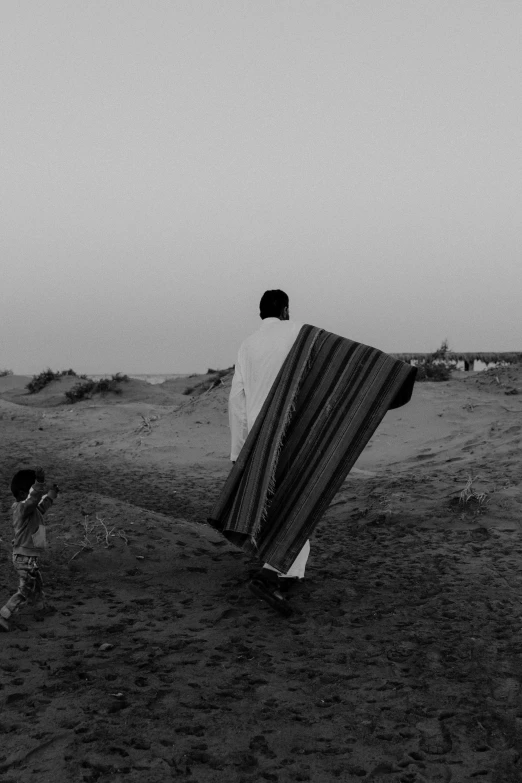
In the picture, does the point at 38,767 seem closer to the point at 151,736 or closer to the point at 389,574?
the point at 151,736

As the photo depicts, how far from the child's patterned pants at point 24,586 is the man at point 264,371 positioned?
52.9 inches

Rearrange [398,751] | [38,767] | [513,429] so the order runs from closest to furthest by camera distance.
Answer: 1. [38,767]
2. [398,751]
3. [513,429]

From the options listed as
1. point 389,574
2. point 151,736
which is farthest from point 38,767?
point 389,574

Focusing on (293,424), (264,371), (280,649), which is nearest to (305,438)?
(293,424)

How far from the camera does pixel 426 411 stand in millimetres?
11656

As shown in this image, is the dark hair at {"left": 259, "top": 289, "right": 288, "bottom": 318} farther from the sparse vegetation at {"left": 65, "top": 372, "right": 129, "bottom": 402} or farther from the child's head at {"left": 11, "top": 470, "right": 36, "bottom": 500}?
the sparse vegetation at {"left": 65, "top": 372, "right": 129, "bottom": 402}

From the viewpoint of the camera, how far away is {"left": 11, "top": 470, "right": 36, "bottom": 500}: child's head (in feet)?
12.6

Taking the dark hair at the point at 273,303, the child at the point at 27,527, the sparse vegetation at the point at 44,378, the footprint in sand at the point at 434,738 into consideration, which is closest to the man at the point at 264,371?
the dark hair at the point at 273,303

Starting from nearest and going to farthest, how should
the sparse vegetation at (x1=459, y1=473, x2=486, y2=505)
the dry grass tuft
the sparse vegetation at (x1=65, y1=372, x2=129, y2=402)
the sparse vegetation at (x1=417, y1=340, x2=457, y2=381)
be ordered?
the dry grass tuft → the sparse vegetation at (x1=459, y1=473, x2=486, y2=505) → the sparse vegetation at (x1=417, y1=340, x2=457, y2=381) → the sparse vegetation at (x1=65, y1=372, x2=129, y2=402)

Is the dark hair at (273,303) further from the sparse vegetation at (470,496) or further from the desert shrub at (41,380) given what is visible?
the desert shrub at (41,380)

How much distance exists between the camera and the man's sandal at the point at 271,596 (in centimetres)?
407

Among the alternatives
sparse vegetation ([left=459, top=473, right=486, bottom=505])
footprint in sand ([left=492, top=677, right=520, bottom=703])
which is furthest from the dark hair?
sparse vegetation ([left=459, top=473, right=486, bottom=505])

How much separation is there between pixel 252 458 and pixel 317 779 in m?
2.20

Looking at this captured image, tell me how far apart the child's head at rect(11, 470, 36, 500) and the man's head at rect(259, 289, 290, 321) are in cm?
185
